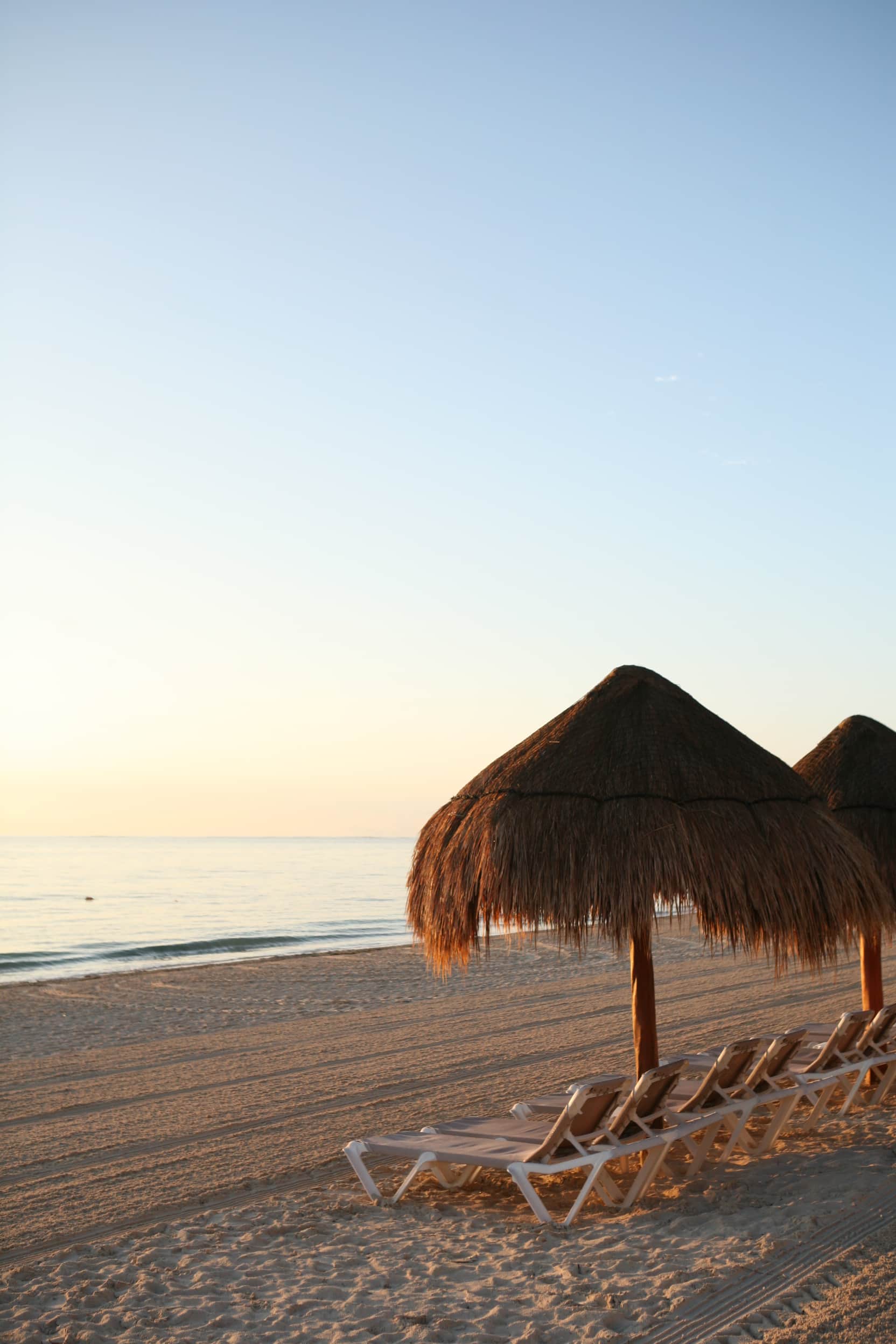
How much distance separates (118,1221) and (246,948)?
20.4m

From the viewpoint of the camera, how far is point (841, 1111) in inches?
247

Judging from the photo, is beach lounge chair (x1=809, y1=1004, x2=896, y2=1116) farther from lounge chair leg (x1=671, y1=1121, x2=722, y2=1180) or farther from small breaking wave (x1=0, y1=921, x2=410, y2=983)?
small breaking wave (x1=0, y1=921, x2=410, y2=983)

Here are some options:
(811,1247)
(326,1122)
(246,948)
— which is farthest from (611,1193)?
(246,948)

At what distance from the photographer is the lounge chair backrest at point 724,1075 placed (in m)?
5.12

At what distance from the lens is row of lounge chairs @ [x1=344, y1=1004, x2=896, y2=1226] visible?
4492 millimetres

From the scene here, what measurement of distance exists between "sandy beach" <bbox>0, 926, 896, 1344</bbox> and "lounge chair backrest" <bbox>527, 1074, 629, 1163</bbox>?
327 millimetres

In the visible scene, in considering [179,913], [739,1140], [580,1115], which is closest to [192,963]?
[179,913]

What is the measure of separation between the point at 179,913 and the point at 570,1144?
33781 mm

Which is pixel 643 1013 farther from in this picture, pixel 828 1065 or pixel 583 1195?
pixel 583 1195

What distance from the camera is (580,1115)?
4520mm

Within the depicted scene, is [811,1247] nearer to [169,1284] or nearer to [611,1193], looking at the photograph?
[611,1193]

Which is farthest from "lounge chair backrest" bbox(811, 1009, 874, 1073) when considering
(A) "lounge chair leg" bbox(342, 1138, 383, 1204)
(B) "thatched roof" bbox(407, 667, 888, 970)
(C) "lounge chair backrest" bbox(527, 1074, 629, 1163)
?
(A) "lounge chair leg" bbox(342, 1138, 383, 1204)

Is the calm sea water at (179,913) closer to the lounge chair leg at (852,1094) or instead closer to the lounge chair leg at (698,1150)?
the lounge chair leg at (852,1094)

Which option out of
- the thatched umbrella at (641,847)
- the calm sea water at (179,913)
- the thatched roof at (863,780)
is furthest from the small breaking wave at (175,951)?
the thatched umbrella at (641,847)
